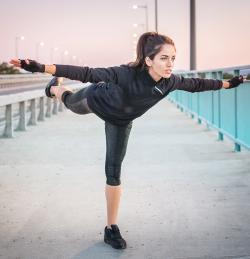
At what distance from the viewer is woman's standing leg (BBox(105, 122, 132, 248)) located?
4520 millimetres

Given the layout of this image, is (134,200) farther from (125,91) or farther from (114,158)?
(125,91)

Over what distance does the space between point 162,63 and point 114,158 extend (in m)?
0.87

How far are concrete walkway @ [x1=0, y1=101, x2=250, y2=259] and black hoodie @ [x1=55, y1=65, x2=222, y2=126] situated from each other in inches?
40.9

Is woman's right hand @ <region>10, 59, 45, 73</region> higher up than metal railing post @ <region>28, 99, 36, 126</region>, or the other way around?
woman's right hand @ <region>10, 59, 45, 73</region>

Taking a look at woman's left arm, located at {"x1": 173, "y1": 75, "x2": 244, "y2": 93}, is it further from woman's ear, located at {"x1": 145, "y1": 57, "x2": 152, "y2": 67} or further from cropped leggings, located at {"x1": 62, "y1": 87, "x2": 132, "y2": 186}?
cropped leggings, located at {"x1": 62, "y1": 87, "x2": 132, "y2": 186}

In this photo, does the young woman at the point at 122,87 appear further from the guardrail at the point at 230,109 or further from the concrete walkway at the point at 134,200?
the guardrail at the point at 230,109

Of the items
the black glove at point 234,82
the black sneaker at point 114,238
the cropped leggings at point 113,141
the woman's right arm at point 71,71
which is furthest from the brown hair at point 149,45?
the black sneaker at point 114,238

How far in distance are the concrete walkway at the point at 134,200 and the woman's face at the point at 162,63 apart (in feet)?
4.27

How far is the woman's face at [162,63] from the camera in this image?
4.17m

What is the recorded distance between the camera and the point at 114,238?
452 cm

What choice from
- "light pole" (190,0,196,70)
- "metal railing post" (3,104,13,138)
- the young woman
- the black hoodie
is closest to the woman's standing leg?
the young woman

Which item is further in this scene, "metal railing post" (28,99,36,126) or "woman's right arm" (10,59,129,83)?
"metal railing post" (28,99,36,126)

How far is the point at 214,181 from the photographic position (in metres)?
7.11

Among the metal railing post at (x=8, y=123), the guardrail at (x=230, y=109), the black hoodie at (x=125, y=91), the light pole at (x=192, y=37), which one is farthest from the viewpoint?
the light pole at (x=192, y=37)
